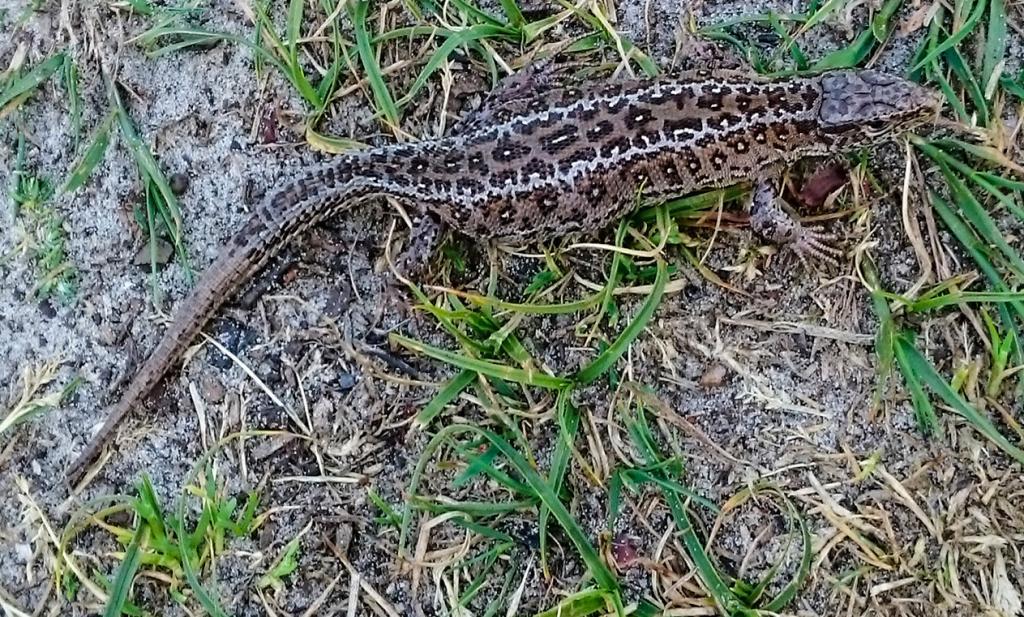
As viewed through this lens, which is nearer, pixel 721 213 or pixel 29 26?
pixel 721 213

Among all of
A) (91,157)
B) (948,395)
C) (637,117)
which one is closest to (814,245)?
(948,395)

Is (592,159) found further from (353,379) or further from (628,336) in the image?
(353,379)

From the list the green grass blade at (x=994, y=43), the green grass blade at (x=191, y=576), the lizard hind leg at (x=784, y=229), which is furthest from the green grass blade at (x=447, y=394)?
the green grass blade at (x=994, y=43)

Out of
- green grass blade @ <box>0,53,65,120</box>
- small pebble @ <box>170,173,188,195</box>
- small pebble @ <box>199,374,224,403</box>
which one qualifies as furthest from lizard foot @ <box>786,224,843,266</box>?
green grass blade @ <box>0,53,65,120</box>

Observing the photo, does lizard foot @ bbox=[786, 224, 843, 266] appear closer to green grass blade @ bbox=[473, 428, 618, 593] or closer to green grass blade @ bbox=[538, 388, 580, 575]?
green grass blade @ bbox=[538, 388, 580, 575]

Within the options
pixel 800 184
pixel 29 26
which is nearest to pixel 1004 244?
pixel 800 184

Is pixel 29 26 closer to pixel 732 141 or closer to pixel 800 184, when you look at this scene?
pixel 732 141
